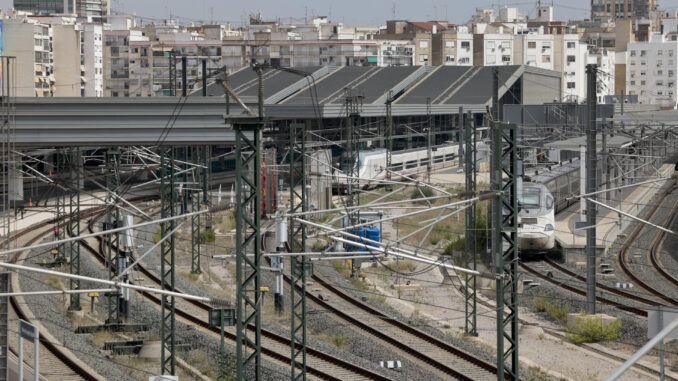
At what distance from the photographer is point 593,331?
20.8 metres

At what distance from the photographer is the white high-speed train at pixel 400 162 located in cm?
4522

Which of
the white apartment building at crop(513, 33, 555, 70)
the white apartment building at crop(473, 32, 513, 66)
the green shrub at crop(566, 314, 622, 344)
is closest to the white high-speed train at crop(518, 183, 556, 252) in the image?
the green shrub at crop(566, 314, 622, 344)

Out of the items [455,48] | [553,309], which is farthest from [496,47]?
[553,309]

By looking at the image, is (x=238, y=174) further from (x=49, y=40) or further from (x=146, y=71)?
(x=146, y=71)

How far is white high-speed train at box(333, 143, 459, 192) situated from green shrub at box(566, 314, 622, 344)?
63.7ft

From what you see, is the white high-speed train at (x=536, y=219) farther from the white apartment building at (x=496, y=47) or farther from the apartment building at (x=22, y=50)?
the white apartment building at (x=496, y=47)

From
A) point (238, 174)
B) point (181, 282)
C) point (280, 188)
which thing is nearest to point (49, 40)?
point (280, 188)

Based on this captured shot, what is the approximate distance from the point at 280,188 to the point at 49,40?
44.4 m

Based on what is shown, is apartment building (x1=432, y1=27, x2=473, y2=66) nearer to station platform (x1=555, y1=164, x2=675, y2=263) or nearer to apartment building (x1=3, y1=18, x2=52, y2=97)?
station platform (x1=555, y1=164, x2=675, y2=263)

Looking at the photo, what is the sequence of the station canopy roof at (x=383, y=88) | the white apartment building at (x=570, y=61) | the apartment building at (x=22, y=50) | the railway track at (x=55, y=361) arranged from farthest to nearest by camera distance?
the white apartment building at (x=570, y=61) < the station canopy roof at (x=383, y=88) < the apartment building at (x=22, y=50) < the railway track at (x=55, y=361)

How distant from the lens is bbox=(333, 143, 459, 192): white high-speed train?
4522cm

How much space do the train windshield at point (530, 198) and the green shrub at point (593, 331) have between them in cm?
724

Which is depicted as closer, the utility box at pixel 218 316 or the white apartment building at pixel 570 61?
the utility box at pixel 218 316

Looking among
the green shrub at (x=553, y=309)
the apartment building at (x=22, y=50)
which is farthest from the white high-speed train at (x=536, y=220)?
the apartment building at (x=22, y=50)
